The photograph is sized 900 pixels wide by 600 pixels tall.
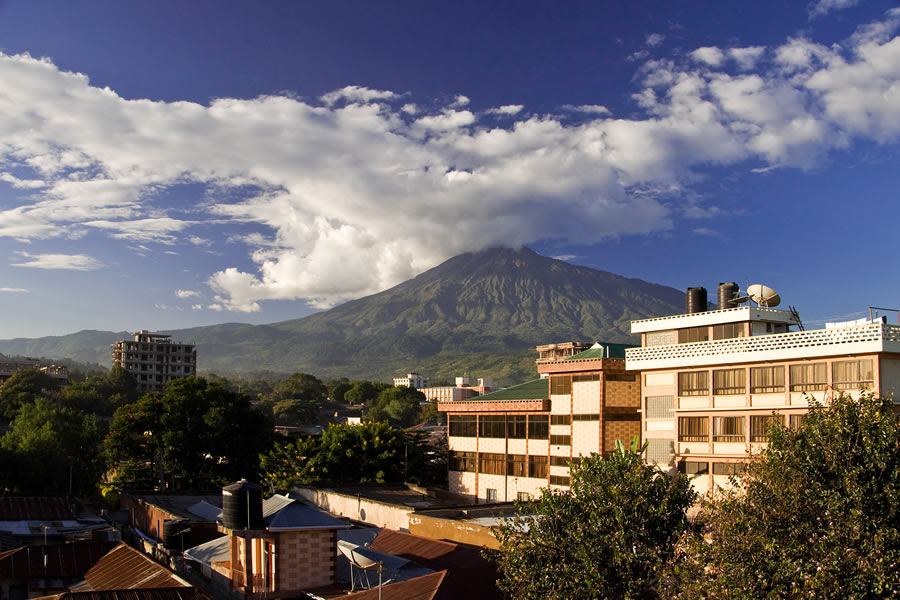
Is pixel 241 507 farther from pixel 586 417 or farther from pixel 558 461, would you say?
pixel 558 461

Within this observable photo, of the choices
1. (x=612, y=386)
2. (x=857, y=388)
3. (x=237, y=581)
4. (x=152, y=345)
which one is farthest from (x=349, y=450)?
(x=152, y=345)

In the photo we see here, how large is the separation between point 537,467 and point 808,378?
590 inches

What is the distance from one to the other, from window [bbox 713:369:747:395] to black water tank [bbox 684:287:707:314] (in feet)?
16.9

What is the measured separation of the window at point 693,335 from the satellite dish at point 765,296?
205cm

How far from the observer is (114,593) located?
1686 centimetres

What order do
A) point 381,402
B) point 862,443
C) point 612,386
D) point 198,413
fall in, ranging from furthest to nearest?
point 381,402 < point 198,413 < point 612,386 < point 862,443

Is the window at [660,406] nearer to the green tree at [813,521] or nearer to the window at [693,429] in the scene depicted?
the window at [693,429]

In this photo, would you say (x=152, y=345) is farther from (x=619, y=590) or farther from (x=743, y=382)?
(x=619, y=590)

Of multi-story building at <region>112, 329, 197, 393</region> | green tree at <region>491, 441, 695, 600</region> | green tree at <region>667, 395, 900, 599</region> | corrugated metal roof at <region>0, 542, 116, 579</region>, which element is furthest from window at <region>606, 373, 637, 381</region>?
multi-story building at <region>112, 329, 197, 393</region>

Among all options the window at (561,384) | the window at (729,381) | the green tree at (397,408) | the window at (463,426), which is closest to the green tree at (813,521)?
the window at (729,381)

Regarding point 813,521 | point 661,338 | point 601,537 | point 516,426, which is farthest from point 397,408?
point 813,521

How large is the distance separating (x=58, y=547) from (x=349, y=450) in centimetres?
1881

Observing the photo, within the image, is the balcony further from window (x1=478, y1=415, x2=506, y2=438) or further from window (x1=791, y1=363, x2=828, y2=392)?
window (x1=478, y1=415, x2=506, y2=438)

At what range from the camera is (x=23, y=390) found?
8425 centimetres
